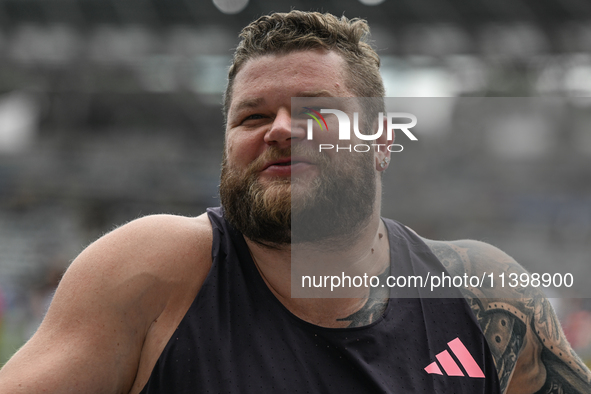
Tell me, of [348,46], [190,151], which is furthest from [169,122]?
[348,46]

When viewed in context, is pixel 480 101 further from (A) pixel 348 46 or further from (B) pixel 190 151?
(A) pixel 348 46

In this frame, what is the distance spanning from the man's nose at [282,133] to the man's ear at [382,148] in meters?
0.43

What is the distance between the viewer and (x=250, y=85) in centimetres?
180

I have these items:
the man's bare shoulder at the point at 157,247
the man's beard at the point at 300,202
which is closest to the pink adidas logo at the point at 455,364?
the man's beard at the point at 300,202

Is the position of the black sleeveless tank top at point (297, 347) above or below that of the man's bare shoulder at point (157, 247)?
below

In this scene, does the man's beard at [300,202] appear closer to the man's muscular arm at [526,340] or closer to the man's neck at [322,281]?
the man's neck at [322,281]

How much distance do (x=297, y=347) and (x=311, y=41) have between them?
1.12 metres

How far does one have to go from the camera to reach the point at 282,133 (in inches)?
64.9

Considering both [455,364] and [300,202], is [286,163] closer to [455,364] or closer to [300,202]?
[300,202]

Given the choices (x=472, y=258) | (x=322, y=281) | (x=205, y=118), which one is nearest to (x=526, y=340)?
(x=472, y=258)

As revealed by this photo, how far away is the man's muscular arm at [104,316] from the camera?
1372 mm

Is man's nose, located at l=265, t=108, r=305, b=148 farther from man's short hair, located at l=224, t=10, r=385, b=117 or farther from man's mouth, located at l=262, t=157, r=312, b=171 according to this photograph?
man's short hair, located at l=224, t=10, r=385, b=117

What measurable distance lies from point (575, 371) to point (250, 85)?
168cm

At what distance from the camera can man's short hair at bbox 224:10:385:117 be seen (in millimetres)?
1846
